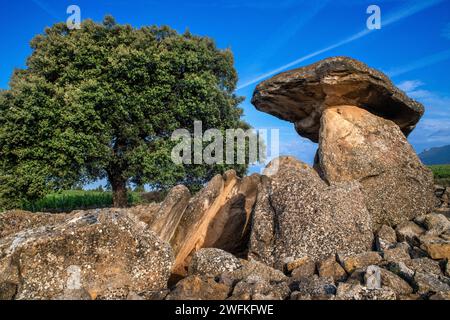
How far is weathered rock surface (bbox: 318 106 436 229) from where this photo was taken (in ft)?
39.0

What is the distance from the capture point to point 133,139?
2211 centimetres

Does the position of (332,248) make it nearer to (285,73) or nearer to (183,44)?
(285,73)

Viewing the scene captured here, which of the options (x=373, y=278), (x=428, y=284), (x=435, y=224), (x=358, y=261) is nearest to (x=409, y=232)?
(x=435, y=224)

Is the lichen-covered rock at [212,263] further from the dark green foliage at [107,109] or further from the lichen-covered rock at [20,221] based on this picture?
the dark green foliage at [107,109]

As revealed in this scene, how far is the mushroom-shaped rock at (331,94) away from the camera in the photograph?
11945 millimetres

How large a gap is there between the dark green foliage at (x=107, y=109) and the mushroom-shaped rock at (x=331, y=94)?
867cm

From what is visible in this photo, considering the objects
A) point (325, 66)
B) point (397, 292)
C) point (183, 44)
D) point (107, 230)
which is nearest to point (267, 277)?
point (397, 292)

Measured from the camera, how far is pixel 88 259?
6.68 m

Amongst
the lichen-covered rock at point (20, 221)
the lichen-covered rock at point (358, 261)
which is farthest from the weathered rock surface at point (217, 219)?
the lichen-covered rock at point (358, 261)

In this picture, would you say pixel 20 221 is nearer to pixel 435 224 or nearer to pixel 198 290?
pixel 198 290

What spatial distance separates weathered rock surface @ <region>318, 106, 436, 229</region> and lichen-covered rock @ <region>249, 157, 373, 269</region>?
5.69 ft

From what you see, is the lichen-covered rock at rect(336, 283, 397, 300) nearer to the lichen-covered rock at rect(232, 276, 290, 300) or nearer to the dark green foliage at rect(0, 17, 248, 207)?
the lichen-covered rock at rect(232, 276, 290, 300)

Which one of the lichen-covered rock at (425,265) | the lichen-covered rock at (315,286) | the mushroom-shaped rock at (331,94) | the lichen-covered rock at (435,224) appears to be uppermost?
the mushroom-shaped rock at (331,94)
